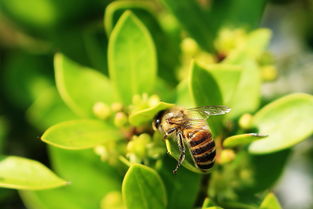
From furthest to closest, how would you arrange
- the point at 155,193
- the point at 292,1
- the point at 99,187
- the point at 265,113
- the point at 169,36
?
the point at 292,1
the point at 169,36
the point at 99,187
the point at 265,113
the point at 155,193

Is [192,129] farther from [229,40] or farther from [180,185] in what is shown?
[229,40]

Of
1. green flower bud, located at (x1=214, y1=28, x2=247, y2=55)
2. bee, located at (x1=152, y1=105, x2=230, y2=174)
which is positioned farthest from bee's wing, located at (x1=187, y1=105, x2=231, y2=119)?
green flower bud, located at (x1=214, y1=28, x2=247, y2=55)

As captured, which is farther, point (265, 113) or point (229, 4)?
point (229, 4)

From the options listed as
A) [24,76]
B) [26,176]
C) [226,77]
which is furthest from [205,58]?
[24,76]

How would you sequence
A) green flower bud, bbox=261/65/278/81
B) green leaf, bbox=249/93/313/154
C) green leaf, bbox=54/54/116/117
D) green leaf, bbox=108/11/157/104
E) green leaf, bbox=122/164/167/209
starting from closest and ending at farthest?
green leaf, bbox=122/164/167/209 → green leaf, bbox=249/93/313/154 → green leaf, bbox=108/11/157/104 → green leaf, bbox=54/54/116/117 → green flower bud, bbox=261/65/278/81

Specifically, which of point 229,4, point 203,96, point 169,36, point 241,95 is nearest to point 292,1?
point 229,4

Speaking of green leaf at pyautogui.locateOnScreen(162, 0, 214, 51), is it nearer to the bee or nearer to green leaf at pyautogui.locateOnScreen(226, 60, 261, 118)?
green leaf at pyautogui.locateOnScreen(226, 60, 261, 118)

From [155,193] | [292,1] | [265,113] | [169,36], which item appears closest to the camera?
[155,193]

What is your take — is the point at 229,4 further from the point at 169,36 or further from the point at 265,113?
the point at 265,113
